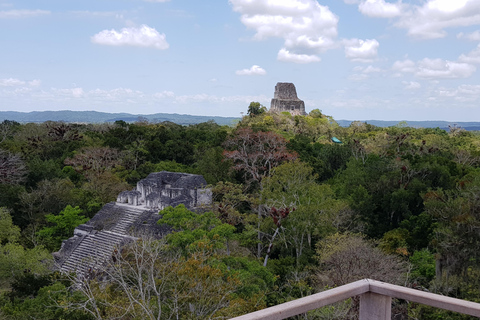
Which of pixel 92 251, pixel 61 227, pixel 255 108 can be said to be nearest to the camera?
pixel 92 251

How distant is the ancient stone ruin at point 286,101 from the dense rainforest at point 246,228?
2668cm

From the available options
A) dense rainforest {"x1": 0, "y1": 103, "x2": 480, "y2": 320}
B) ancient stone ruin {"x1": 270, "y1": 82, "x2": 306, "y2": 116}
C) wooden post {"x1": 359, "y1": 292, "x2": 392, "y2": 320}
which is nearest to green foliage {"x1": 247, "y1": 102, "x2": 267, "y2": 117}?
ancient stone ruin {"x1": 270, "y1": 82, "x2": 306, "y2": 116}

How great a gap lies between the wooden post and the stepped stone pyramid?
15014 millimetres

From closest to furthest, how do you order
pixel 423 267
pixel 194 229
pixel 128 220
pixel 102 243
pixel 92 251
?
pixel 194 229 < pixel 423 267 < pixel 92 251 < pixel 102 243 < pixel 128 220

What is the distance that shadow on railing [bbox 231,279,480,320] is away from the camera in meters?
1.48

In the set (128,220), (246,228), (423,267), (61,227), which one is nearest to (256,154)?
(246,228)

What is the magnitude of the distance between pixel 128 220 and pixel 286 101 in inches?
1808

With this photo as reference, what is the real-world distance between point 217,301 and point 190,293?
661 millimetres

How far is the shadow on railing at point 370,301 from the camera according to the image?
1479 mm

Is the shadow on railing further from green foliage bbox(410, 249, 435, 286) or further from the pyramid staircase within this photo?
the pyramid staircase

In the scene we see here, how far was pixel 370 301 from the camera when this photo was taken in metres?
1.71

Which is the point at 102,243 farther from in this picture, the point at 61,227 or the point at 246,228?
the point at 246,228

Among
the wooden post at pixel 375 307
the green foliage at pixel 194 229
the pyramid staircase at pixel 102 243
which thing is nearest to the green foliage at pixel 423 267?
the green foliage at pixel 194 229

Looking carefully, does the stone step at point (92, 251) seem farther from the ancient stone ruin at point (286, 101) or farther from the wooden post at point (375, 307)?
the ancient stone ruin at point (286, 101)
